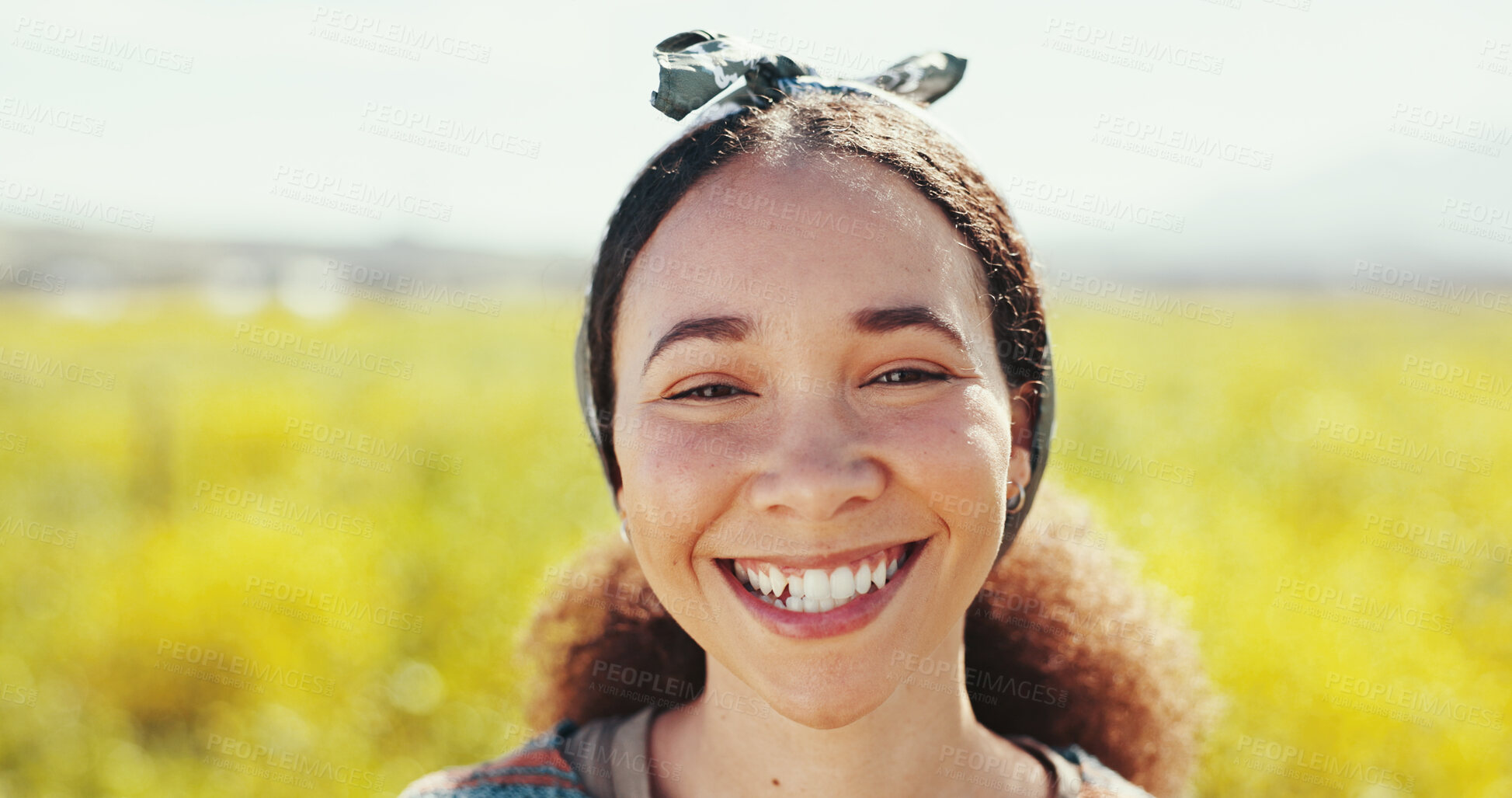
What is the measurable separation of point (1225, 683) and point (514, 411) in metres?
9.99

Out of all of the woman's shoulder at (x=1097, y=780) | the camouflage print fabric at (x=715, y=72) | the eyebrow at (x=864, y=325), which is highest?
the camouflage print fabric at (x=715, y=72)

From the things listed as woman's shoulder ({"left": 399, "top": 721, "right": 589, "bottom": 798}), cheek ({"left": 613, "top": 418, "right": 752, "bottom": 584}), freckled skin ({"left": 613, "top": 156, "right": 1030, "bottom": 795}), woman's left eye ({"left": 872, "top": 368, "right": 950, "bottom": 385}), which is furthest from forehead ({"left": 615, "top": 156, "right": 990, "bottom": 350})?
woman's shoulder ({"left": 399, "top": 721, "right": 589, "bottom": 798})

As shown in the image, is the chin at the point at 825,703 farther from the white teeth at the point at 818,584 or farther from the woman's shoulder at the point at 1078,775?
the woman's shoulder at the point at 1078,775

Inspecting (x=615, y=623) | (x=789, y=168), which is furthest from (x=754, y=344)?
(x=615, y=623)

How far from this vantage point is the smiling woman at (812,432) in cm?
196

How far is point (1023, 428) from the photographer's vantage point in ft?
8.06

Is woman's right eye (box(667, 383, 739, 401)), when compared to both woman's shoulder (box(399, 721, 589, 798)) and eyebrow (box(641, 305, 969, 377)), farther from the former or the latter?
woman's shoulder (box(399, 721, 589, 798))

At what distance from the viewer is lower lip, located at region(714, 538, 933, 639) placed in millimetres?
2014

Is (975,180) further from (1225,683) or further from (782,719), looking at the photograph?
(1225,683)

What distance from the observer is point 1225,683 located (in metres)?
5.76

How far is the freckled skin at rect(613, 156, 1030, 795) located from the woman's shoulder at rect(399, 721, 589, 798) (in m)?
0.49

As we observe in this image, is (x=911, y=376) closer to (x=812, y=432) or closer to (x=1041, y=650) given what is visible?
(x=812, y=432)

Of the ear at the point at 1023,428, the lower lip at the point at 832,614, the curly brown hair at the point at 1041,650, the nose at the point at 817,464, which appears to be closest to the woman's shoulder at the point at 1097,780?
the curly brown hair at the point at 1041,650

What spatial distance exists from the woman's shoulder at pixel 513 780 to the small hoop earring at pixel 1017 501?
1178 millimetres
